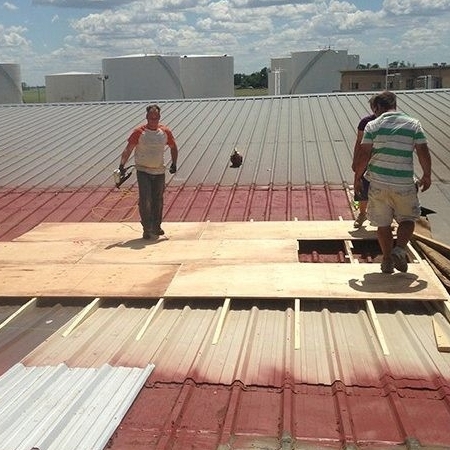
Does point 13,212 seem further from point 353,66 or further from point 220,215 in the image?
point 353,66

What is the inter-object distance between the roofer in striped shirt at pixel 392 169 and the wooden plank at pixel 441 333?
0.84 meters

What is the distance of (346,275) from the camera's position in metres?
6.06

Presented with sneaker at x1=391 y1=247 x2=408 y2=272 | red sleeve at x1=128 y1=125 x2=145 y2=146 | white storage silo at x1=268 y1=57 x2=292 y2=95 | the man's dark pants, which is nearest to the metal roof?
sneaker at x1=391 y1=247 x2=408 y2=272

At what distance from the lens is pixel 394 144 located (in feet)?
18.6

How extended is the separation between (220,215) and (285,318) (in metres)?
4.35

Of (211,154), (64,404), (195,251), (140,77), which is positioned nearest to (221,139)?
(211,154)

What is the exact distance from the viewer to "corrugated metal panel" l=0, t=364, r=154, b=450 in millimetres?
3537

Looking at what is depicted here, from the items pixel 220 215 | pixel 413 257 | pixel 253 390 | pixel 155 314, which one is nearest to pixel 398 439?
pixel 253 390

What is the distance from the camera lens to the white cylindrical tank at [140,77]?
43.8 metres

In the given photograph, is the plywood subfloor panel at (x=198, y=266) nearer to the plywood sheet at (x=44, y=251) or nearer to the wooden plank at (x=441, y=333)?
the plywood sheet at (x=44, y=251)

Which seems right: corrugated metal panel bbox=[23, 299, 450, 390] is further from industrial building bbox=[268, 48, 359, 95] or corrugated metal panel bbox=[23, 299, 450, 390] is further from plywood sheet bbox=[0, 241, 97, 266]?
industrial building bbox=[268, 48, 359, 95]

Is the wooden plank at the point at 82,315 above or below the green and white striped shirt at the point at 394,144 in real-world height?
below

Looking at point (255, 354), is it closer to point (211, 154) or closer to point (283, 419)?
point (283, 419)

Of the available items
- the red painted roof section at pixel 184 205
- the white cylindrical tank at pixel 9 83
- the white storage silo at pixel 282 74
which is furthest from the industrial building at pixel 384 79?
the red painted roof section at pixel 184 205
